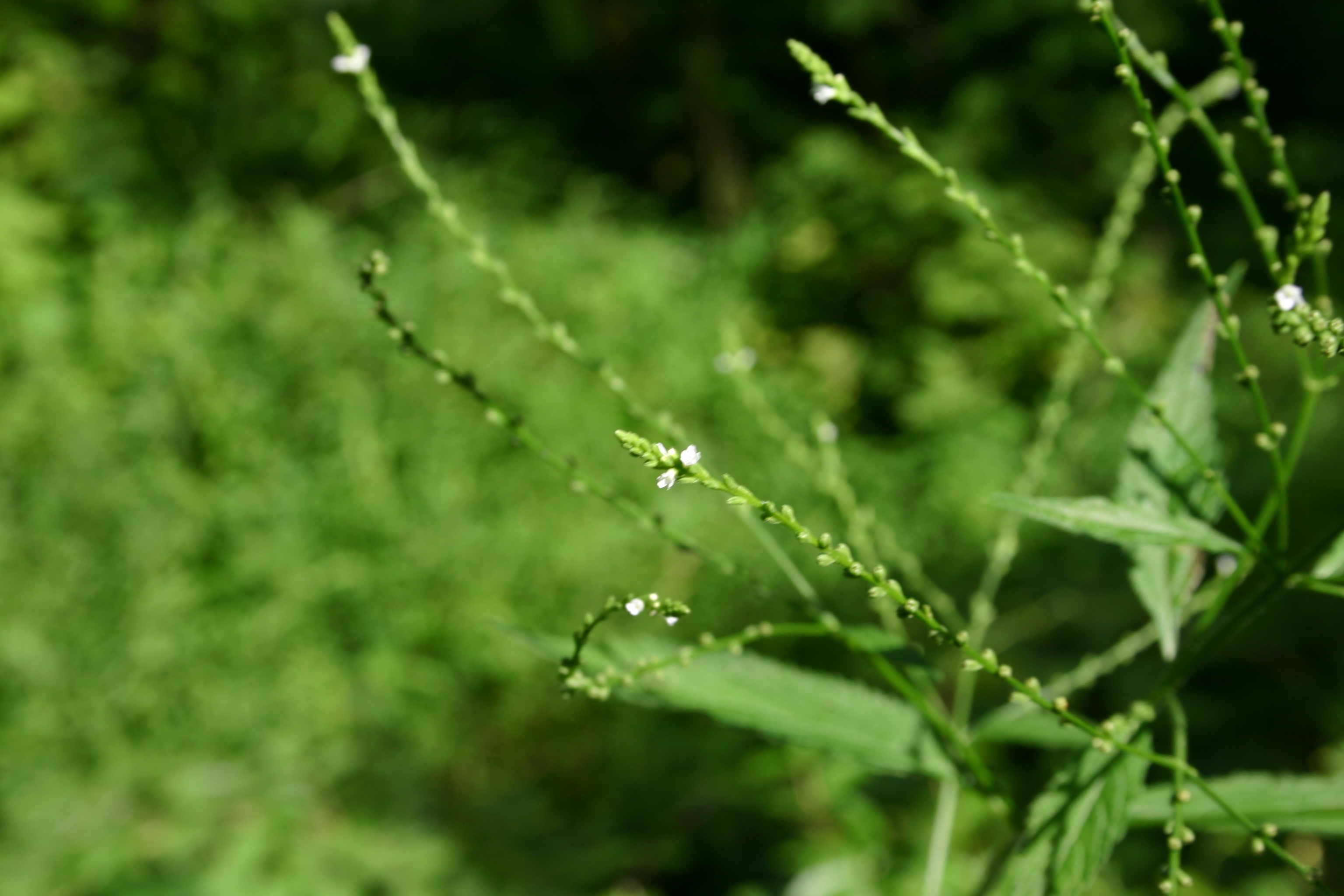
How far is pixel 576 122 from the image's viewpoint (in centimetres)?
475

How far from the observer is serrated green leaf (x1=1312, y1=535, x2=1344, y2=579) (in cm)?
63

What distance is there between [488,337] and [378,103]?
2595 mm

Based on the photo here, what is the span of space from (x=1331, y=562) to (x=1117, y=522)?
0.14 metres

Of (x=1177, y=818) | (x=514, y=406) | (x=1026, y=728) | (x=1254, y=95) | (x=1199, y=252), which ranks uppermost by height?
(x=514, y=406)

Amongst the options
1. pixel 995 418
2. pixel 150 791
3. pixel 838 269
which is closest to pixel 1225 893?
pixel 995 418

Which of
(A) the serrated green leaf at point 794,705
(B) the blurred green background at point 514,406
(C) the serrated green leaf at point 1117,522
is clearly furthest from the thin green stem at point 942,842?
(B) the blurred green background at point 514,406

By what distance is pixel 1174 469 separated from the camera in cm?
77

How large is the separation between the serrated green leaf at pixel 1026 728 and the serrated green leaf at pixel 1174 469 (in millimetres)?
125

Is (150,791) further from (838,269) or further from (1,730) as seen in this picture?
(838,269)

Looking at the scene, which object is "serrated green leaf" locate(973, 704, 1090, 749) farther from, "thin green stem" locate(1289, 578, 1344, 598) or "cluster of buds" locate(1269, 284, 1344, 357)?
"cluster of buds" locate(1269, 284, 1344, 357)

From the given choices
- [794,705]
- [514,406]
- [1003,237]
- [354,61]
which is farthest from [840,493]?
[514,406]

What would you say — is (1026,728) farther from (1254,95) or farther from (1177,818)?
(1254,95)

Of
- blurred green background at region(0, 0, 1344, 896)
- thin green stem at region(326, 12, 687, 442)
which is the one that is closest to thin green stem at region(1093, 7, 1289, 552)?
thin green stem at region(326, 12, 687, 442)

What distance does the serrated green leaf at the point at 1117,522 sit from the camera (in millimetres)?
650
